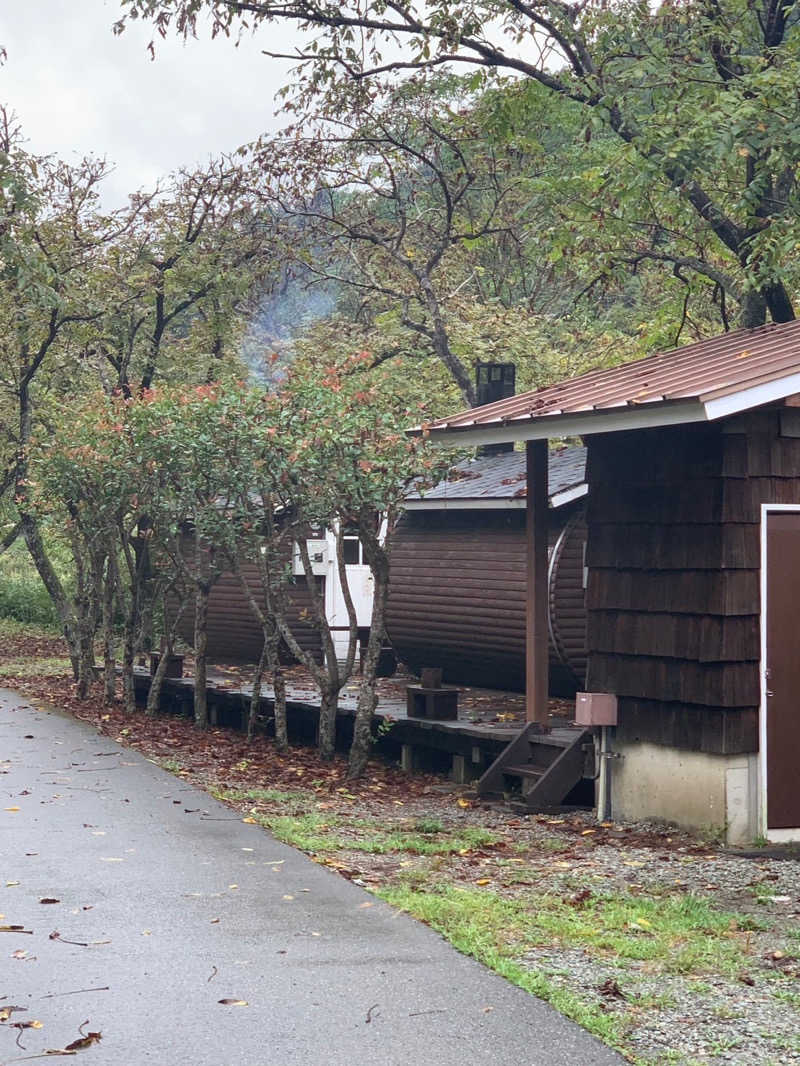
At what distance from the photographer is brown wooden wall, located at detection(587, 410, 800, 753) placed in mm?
10453

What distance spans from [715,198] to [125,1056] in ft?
57.0

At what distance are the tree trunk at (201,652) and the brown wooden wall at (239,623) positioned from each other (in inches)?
187

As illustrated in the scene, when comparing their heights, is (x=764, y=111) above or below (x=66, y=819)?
above

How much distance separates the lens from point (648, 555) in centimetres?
1117

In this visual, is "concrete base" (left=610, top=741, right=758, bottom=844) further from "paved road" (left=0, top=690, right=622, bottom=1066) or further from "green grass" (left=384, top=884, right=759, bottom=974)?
"paved road" (left=0, top=690, right=622, bottom=1066)

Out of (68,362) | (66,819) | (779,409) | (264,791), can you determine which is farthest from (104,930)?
(68,362)

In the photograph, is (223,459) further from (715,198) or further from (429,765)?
(715,198)

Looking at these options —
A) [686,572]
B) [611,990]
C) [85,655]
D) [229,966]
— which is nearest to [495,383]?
[85,655]

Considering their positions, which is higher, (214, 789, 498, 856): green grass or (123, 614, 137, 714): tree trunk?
(123, 614, 137, 714): tree trunk

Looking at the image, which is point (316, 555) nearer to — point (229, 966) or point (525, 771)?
point (525, 771)

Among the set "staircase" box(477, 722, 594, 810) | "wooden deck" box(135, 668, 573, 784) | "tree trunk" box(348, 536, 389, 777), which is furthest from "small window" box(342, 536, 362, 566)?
"staircase" box(477, 722, 594, 810)

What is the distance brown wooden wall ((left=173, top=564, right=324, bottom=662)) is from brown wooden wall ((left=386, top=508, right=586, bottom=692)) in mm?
3857

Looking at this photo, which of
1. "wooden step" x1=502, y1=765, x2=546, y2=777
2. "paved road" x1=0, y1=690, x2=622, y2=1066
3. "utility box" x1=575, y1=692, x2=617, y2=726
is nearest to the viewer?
"paved road" x1=0, y1=690, x2=622, y2=1066

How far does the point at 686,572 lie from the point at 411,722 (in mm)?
4262
